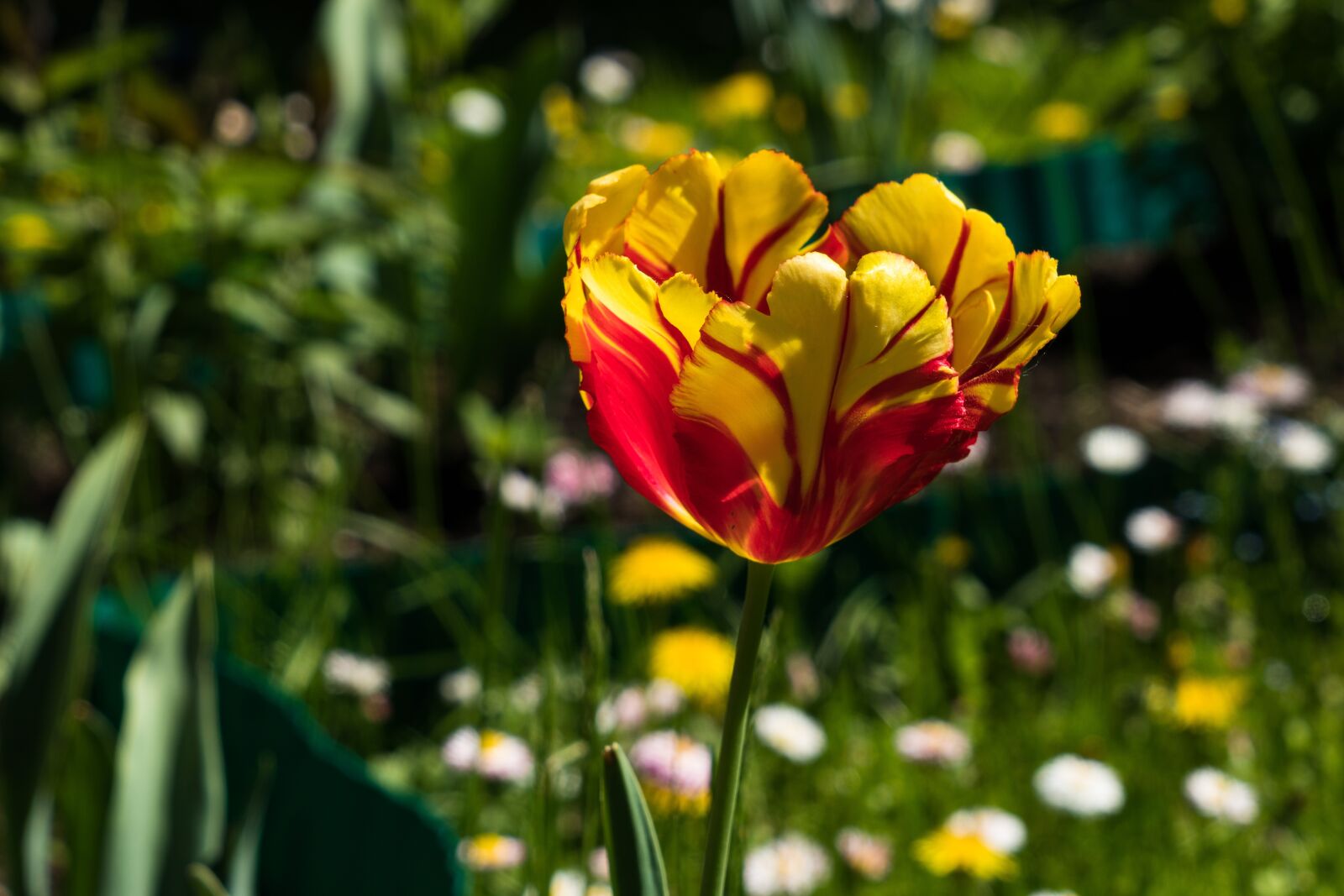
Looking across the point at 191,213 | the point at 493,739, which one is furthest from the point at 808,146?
the point at 493,739

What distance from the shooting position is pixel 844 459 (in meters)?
0.49

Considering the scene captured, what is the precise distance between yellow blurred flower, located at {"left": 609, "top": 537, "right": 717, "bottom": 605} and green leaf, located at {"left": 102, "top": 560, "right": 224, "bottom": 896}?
57 centimetres

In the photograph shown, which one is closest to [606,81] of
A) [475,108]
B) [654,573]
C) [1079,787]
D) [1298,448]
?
[475,108]

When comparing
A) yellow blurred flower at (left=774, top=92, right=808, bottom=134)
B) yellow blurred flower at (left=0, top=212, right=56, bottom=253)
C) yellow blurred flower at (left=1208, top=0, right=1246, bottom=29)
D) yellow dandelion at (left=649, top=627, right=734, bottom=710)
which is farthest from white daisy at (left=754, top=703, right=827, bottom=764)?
yellow blurred flower at (left=774, top=92, right=808, bottom=134)

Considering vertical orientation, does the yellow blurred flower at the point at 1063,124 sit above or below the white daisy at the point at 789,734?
above

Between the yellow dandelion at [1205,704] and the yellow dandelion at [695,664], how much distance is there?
465 millimetres

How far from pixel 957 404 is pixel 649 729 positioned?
97cm

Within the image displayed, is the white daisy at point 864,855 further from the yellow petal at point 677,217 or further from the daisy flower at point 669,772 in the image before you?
the yellow petal at point 677,217

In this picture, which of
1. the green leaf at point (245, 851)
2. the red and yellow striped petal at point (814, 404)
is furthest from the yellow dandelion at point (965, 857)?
the red and yellow striped petal at point (814, 404)

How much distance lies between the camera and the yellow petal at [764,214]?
0.54m

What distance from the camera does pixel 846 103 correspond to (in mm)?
2887

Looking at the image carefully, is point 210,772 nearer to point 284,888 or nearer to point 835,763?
point 284,888

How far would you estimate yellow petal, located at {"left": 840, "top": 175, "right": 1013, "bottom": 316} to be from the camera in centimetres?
52

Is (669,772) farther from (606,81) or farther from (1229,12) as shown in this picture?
(606,81)
